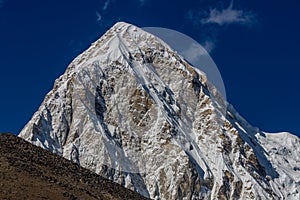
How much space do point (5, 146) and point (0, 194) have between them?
1728 centimetres

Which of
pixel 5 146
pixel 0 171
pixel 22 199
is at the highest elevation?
pixel 5 146

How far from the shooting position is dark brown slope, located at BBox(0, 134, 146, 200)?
7281cm

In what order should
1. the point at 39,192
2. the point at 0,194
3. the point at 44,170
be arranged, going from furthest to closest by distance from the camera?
the point at 44,170
the point at 39,192
the point at 0,194

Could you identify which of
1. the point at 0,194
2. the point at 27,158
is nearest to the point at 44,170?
the point at 27,158

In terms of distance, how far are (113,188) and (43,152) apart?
11.1 m

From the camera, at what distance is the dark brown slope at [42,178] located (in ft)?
239

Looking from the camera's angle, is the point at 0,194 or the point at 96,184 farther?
the point at 96,184

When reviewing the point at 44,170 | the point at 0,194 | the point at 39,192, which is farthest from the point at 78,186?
the point at 0,194

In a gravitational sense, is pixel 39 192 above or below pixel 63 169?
below

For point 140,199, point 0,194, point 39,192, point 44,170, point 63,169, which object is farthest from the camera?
point 140,199

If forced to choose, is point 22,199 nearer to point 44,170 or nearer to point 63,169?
point 44,170

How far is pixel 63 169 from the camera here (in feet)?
288

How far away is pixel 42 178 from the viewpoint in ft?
256

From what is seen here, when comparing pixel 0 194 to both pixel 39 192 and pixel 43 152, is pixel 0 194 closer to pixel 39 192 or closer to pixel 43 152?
pixel 39 192
